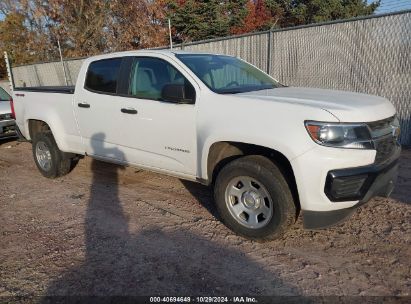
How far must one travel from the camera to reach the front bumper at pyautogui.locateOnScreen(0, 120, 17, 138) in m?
8.63

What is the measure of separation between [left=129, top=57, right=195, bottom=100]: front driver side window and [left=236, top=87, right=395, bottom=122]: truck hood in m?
0.89

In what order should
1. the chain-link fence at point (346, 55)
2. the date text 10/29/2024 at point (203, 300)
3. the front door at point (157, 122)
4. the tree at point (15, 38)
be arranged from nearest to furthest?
the date text 10/29/2024 at point (203, 300)
the front door at point (157, 122)
the chain-link fence at point (346, 55)
the tree at point (15, 38)

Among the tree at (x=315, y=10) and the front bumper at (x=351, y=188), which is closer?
the front bumper at (x=351, y=188)

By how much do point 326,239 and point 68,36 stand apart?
1973 cm

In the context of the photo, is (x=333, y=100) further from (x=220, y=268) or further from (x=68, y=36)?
(x=68, y=36)

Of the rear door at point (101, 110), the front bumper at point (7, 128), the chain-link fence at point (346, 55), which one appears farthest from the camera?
the front bumper at point (7, 128)

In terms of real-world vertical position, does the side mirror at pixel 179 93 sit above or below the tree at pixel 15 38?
below

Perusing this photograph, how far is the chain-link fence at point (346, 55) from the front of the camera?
705cm

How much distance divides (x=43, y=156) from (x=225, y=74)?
3.52 metres

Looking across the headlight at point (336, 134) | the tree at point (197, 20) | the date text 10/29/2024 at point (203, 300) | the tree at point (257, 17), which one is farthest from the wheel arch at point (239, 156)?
the tree at point (257, 17)

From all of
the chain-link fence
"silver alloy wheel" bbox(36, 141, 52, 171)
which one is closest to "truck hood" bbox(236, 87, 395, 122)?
"silver alloy wheel" bbox(36, 141, 52, 171)

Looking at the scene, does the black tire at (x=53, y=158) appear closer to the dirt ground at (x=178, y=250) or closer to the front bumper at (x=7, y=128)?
the dirt ground at (x=178, y=250)

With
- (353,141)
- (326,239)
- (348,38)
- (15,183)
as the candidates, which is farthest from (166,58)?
(348,38)

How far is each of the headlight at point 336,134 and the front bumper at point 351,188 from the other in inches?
8.4
